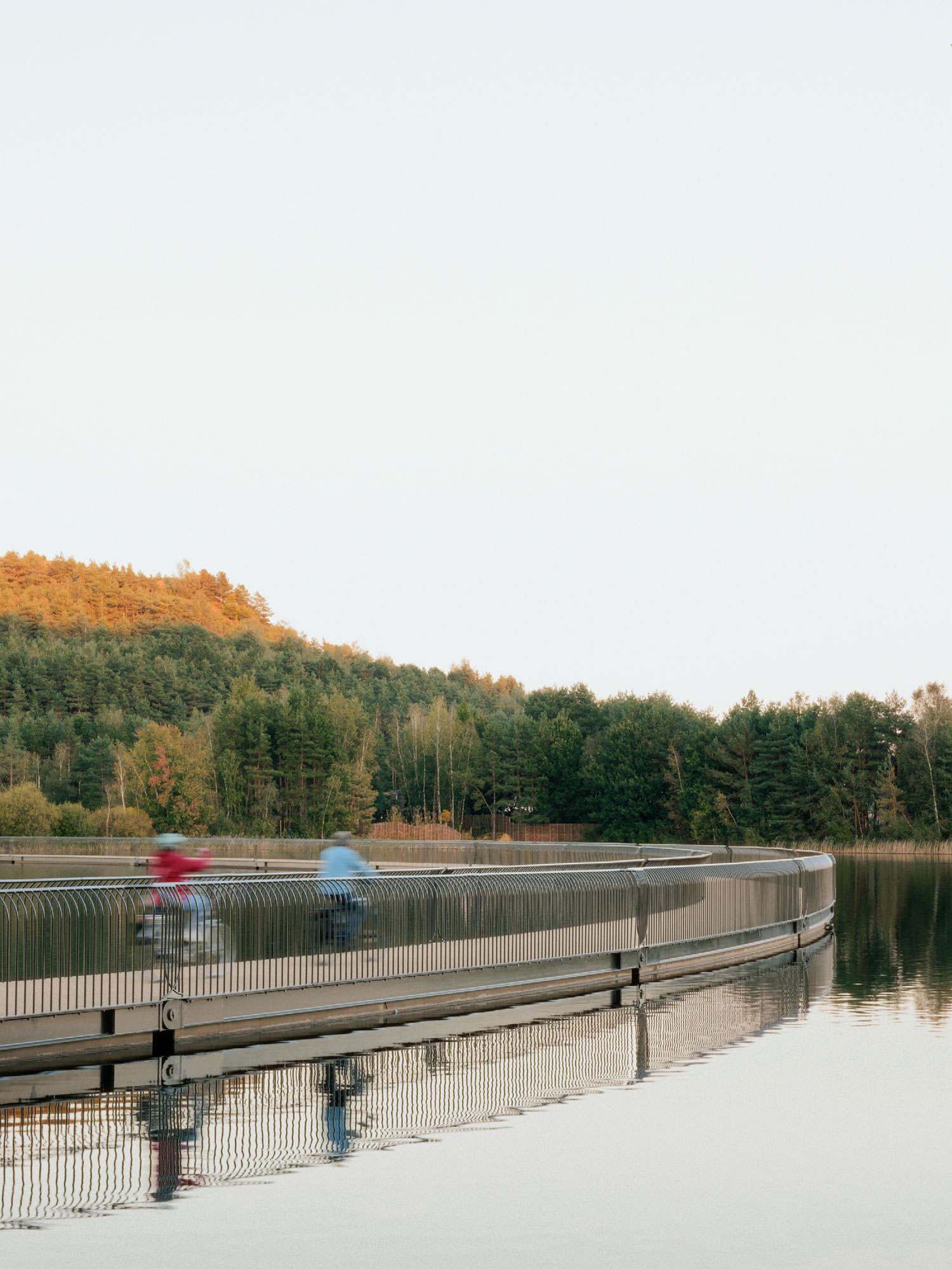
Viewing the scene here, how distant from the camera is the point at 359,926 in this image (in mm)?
19500

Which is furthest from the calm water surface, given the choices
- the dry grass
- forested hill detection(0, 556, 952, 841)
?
the dry grass

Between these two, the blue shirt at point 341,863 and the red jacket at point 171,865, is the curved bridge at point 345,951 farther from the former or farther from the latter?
the red jacket at point 171,865

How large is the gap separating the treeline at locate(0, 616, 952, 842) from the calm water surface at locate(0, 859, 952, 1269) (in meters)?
74.9

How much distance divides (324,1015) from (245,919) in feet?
9.32

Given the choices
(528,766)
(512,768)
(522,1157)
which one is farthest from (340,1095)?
(512,768)

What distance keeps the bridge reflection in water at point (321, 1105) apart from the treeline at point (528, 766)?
7286 centimetres

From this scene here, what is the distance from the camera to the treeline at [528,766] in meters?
110

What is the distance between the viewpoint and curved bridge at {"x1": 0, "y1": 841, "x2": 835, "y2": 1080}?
16.2 metres

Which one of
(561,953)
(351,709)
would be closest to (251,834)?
(351,709)

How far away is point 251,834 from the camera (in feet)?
335

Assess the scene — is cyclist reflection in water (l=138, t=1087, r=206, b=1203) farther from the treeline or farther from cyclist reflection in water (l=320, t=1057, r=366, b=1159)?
the treeline

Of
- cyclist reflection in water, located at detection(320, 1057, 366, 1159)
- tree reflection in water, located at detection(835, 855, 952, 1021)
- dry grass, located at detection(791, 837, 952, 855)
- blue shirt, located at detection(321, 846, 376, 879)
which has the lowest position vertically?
dry grass, located at detection(791, 837, 952, 855)

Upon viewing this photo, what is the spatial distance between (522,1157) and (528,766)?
115 metres

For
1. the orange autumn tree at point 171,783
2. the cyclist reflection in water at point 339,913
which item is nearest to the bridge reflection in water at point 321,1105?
the cyclist reflection in water at point 339,913
